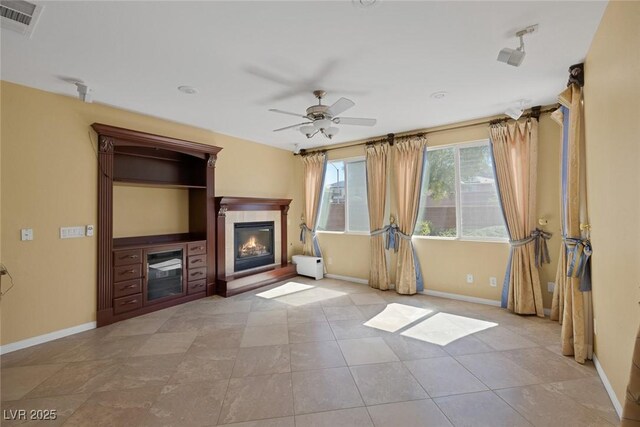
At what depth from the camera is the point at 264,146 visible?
560 centimetres

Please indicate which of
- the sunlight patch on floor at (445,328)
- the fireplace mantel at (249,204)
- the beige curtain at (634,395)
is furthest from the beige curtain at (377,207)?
the beige curtain at (634,395)

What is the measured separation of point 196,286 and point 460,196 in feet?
15.0

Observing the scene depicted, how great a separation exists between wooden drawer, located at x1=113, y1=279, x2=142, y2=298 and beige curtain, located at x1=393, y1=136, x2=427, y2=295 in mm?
4026

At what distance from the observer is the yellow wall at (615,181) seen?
5.12ft

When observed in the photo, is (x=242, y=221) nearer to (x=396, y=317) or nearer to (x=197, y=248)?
(x=197, y=248)

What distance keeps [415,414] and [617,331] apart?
157 centimetres

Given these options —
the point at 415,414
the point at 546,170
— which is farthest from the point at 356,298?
the point at 546,170

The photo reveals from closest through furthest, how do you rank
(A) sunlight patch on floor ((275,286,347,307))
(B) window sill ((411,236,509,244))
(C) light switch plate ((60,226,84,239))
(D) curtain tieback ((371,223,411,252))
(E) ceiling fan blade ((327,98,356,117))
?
(E) ceiling fan blade ((327,98,356,117)), (C) light switch plate ((60,226,84,239)), (B) window sill ((411,236,509,244)), (A) sunlight patch on floor ((275,286,347,307)), (D) curtain tieback ((371,223,411,252))

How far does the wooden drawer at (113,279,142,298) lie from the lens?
3.49m

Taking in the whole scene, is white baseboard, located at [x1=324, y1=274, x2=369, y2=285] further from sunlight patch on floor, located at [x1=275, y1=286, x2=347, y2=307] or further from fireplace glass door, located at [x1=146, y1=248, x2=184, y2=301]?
fireplace glass door, located at [x1=146, y1=248, x2=184, y2=301]

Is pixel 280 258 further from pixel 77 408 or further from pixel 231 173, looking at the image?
pixel 77 408

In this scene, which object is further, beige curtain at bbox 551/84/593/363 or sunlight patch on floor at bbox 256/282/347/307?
sunlight patch on floor at bbox 256/282/347/307

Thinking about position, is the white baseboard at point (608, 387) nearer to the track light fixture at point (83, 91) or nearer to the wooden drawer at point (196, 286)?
the wooden drawer at point (196, 286)

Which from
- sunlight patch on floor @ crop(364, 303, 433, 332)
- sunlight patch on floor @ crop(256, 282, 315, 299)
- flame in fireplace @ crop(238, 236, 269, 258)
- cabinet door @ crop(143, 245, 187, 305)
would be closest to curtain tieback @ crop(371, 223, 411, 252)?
sunlight patch on floor @ crop(364, 303, 433, 332)
